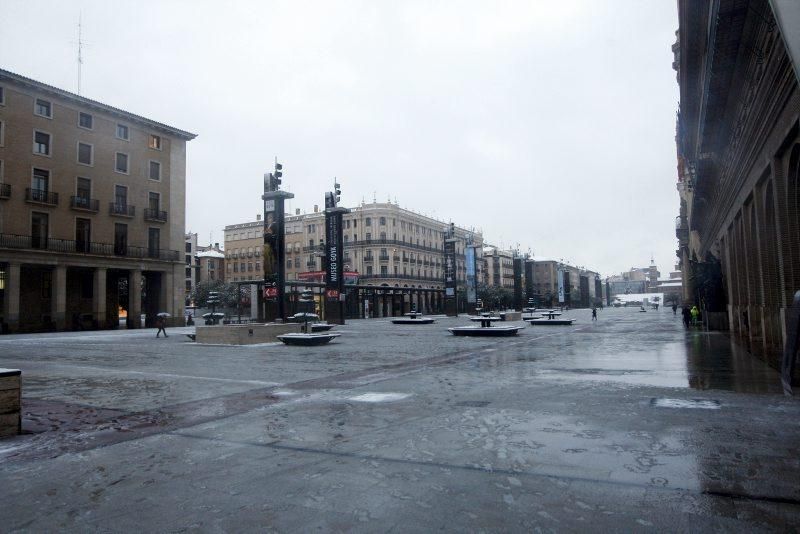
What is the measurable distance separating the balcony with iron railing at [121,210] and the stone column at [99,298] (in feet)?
16.2

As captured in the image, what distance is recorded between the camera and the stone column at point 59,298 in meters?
38.3

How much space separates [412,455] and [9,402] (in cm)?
486

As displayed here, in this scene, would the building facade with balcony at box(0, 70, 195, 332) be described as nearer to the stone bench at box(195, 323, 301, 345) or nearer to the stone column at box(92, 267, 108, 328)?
the stone column at box(92, 267, 108, 328)

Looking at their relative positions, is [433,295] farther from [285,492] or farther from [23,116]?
[285,492]

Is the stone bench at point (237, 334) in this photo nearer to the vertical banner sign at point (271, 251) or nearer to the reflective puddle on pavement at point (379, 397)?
the vertical banner sign at point (271, 251)

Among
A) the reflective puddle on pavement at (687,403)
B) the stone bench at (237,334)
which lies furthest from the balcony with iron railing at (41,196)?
the reflective puddle on pavement at (687,403)

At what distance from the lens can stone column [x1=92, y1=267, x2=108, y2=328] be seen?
4094cm

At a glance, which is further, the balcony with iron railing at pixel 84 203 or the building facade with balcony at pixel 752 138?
the balcony with iron railing at pixel 84 203

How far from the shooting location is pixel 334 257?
41.8 m

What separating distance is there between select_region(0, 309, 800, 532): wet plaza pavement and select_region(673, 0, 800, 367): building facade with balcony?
3704mm

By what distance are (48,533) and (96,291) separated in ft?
144

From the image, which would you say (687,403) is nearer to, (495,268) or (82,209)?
(82,209)

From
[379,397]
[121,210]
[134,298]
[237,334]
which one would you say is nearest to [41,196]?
[121,210]

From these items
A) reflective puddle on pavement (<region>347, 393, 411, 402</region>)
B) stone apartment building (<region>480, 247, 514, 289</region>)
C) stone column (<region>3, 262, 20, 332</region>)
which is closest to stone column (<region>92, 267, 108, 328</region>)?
stone column (<region>3, 262, 20, 332</region>)
